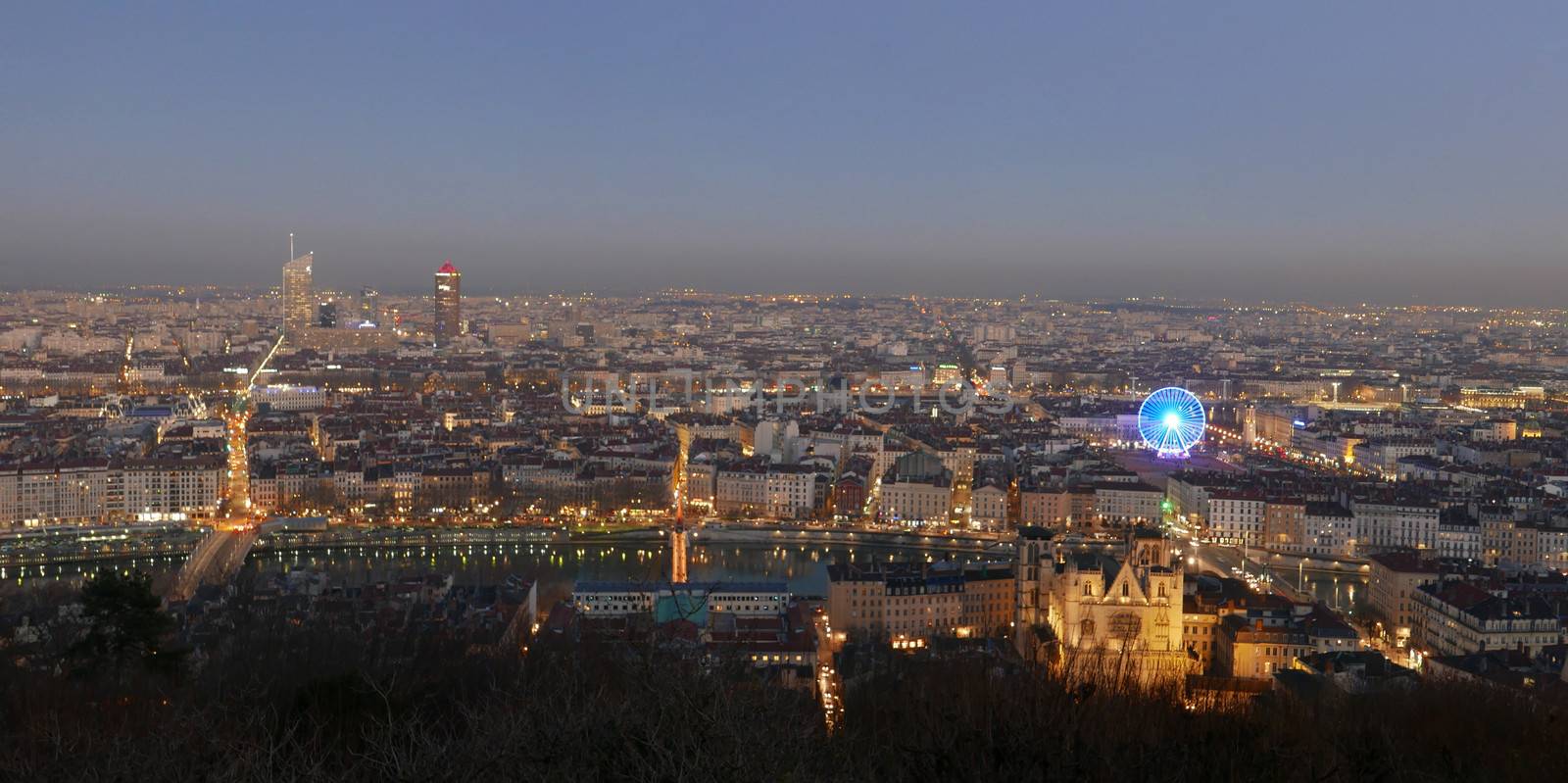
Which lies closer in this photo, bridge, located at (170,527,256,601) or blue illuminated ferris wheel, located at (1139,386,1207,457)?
bridge, located at (170,527,256,601)

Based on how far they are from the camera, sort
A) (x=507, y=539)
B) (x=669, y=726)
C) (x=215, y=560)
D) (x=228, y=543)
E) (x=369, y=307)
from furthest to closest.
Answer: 1. (x=369, y=307)
2. (x=507, y=539)
3. (x=228, y=543)
4. (x=215, y=560)
5. (x=669, y=726)

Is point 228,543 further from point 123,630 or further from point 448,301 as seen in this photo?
point 448,301

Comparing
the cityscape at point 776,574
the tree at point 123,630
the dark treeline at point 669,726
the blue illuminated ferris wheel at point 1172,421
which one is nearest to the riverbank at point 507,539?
the cityscape at point 776,574

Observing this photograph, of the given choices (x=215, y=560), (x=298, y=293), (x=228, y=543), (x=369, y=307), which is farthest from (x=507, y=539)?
(x=369, y=307)

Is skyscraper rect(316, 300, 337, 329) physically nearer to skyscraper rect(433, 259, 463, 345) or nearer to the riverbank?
skyscraper rect(433, 259, 463, 345)

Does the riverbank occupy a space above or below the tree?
below

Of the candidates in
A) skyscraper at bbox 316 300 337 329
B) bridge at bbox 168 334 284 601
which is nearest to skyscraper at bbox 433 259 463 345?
skyscraper at bbox 316 300 337 329
